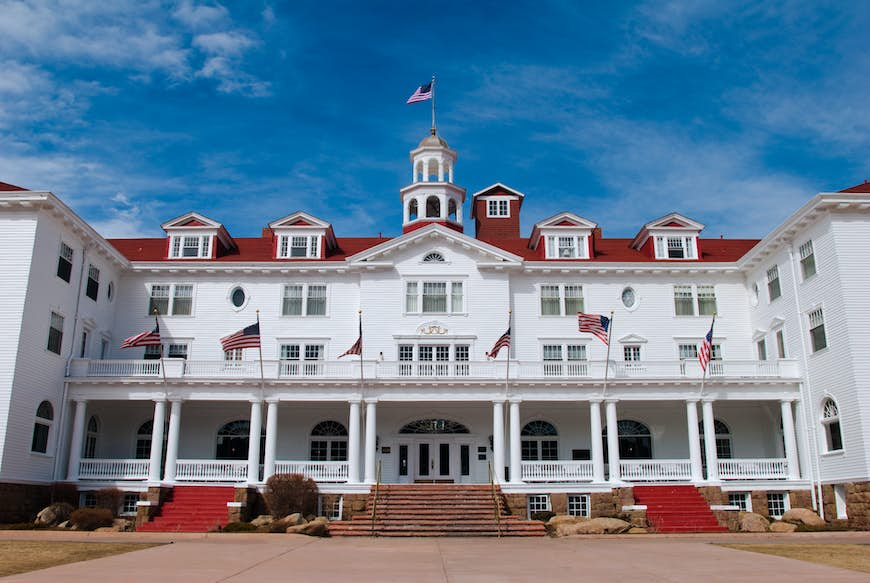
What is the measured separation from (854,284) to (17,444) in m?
31.2

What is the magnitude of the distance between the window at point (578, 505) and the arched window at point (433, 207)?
19246 mm

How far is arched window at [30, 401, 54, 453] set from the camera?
3039cm

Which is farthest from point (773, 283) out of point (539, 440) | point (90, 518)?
point (90, 518)

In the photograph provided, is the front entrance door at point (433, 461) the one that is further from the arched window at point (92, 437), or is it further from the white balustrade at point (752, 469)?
the arched window at point (92, 437)

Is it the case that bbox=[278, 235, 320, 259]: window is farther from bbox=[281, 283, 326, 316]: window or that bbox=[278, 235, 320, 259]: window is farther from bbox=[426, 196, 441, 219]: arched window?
bbox=[426, 196, 441, 219]: arched window

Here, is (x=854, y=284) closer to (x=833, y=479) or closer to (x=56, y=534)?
(x=833, y=479)

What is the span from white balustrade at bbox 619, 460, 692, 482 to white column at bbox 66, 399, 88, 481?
71.3 feet

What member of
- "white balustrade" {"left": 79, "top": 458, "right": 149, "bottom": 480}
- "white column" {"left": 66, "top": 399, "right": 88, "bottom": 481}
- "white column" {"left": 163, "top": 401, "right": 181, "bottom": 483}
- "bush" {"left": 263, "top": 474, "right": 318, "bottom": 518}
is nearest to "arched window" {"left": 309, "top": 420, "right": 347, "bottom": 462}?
"bush" {"left": 263, "top": 474, "right": 318, "bottom": 518}

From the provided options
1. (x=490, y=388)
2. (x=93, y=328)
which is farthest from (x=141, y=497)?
(x=490, y=388)

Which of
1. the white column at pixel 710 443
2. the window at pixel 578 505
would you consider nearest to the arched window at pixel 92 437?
the window at pixel 578 505

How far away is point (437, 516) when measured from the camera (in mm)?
27938

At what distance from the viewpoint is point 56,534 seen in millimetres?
24203

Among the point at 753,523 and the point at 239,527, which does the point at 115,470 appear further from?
the point at 753,523

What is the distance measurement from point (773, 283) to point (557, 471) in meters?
12.9
